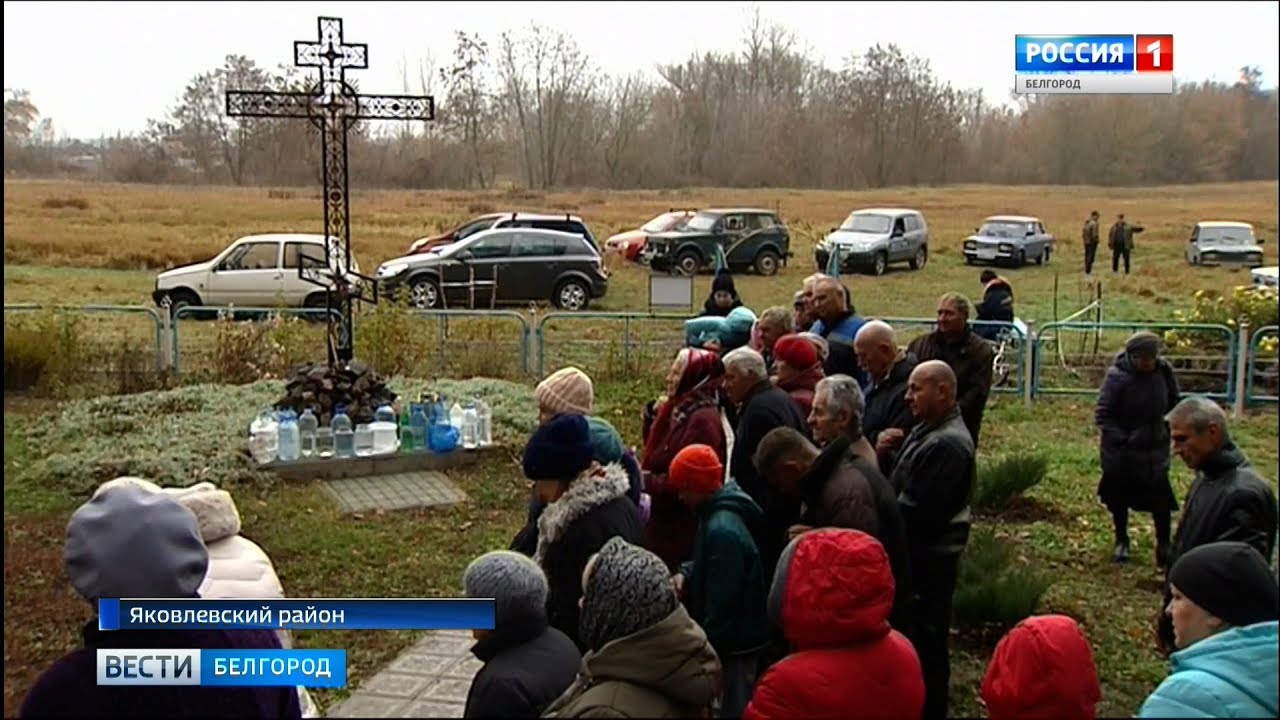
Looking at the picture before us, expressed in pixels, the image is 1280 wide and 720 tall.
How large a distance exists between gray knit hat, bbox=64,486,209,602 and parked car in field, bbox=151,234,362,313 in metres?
8.16

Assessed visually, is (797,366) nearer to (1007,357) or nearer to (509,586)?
(509,586)

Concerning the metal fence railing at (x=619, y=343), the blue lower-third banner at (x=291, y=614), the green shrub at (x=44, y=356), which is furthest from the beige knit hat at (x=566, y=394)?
the green shrub at (x=44, y=356)

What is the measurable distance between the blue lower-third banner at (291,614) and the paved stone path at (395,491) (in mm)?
3370

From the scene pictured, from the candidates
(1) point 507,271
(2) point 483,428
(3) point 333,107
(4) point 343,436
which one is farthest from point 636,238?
(3) point 333,107

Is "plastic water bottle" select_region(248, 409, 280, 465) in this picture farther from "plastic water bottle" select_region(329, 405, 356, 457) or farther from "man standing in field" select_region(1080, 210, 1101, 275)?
"man standing in field" select_region(1080, 210, 1101, 275)

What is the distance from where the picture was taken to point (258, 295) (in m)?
10.4

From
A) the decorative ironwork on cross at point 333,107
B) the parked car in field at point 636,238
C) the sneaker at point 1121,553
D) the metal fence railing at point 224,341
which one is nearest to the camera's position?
the sneaker at point 1121,553

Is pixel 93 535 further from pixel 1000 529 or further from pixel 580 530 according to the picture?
pixel 1000 529

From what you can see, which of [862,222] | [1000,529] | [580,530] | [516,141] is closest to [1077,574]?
[1000,529]

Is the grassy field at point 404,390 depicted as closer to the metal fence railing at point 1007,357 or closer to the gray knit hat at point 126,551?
the metal fence railing at point 1007,357

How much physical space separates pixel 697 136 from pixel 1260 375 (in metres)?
2.59

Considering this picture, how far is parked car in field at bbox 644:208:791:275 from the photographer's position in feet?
33.5

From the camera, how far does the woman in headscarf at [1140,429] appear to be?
4613mm

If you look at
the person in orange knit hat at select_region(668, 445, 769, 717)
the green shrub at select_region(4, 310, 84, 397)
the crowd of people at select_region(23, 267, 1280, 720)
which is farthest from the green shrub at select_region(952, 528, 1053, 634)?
the green shrub at select_region(4, 310, 84, 397)
